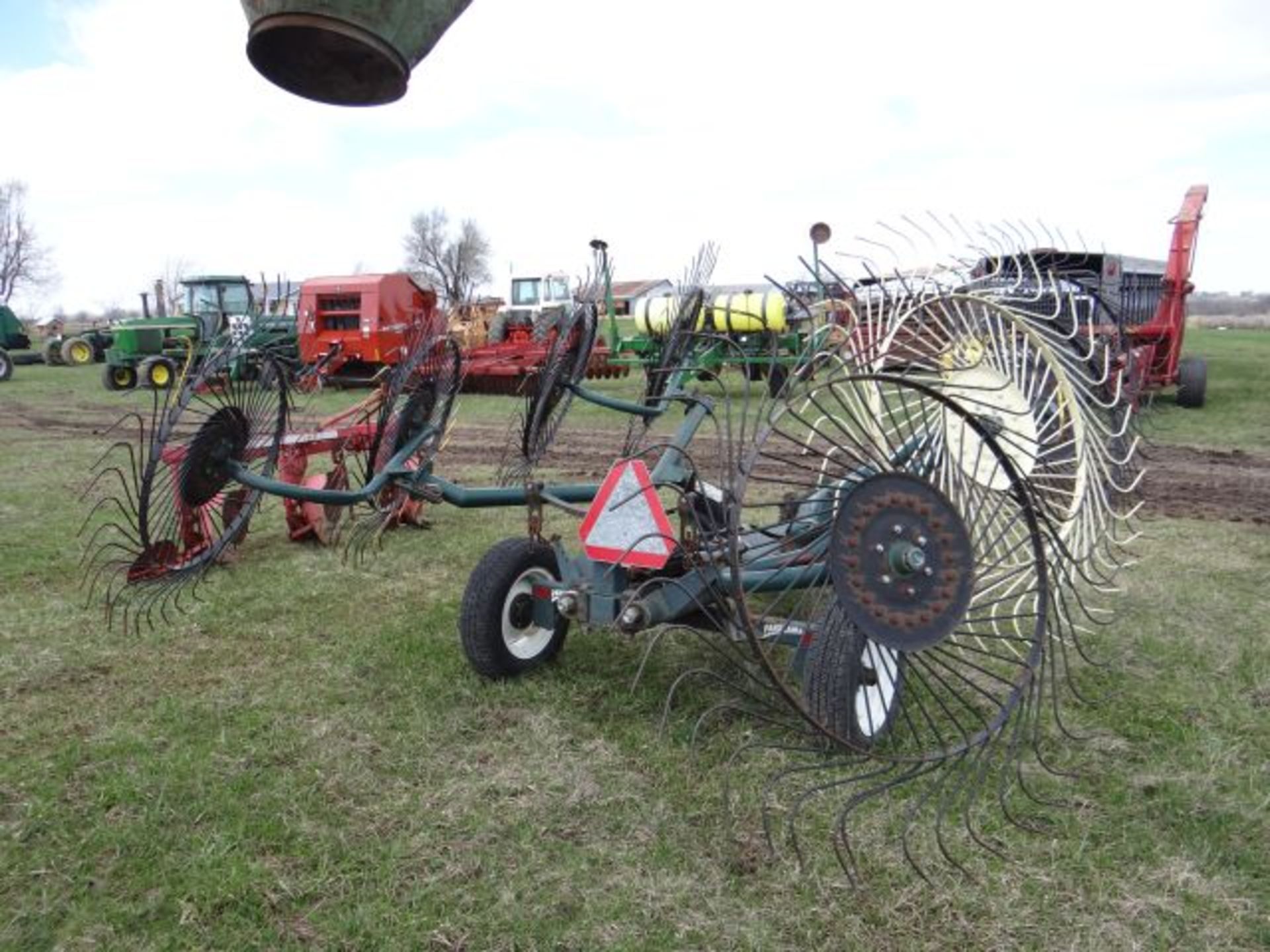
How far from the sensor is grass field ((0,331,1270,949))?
217cm

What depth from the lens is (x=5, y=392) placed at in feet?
57.0

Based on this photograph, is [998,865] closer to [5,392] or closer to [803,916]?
[803,916]

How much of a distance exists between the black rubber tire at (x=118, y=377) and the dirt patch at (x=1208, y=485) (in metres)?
17.1

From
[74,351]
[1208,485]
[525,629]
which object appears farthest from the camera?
[74,351]

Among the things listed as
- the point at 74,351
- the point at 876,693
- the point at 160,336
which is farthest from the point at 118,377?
the point at 876,693

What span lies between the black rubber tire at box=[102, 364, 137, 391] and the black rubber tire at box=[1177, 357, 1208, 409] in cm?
1741

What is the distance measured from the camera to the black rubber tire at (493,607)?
3375mm

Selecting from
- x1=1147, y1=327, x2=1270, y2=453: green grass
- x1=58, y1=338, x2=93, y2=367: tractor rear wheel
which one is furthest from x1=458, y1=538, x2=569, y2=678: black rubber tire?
x1=58, y1=338, x2=93, y2=367: tractor rear wheel

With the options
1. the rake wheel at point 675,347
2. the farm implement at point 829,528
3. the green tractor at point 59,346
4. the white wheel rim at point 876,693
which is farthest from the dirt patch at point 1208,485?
the green tractor at point 59,346

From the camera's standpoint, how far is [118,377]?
1823 centimetres

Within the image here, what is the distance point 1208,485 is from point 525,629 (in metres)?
6.13

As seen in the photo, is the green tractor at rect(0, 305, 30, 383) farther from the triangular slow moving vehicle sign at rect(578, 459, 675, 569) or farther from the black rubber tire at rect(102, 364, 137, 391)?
the triangular slow moving vehicle sign at rect(578, 459, 675, 569)

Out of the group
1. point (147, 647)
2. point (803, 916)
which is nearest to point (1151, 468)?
point (803, 916)

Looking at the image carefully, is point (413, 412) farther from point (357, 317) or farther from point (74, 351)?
point (74, 351)
